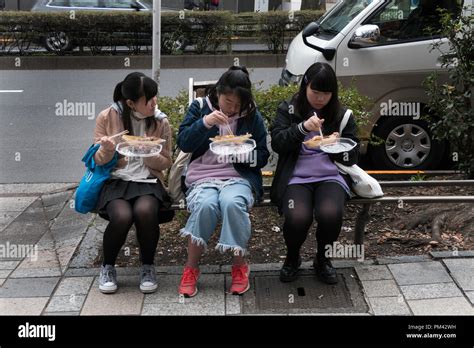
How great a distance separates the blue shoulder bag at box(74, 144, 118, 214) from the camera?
4087 mm

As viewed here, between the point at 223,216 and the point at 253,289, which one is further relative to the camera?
the point at 253,289

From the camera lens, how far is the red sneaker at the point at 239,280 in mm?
3998

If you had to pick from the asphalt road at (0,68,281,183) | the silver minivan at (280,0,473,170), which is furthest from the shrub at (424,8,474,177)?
the asphalt road at (0,68,281,183)

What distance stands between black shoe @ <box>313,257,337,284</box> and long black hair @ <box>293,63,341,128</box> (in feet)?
2.94

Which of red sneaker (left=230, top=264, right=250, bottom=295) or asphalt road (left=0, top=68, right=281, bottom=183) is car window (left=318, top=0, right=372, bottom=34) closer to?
asphalt road (left=0, top=68, right=281, bottom=183)

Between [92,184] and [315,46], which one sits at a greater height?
[315,46]

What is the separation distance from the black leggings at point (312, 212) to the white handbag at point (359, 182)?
160 millimetres

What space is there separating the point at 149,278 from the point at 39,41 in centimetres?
1252

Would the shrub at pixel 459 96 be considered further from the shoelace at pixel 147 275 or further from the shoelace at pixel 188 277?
the shoelace at pixel 147 275

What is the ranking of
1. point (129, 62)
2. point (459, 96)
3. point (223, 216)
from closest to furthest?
point (223, 216), point (459, 96), point (129, 62)

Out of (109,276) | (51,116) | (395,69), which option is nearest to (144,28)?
(51,116)

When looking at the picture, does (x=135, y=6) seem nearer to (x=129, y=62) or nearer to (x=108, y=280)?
(x=129, y=62)

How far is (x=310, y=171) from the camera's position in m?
4.17

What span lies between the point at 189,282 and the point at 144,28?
11.9 metres
